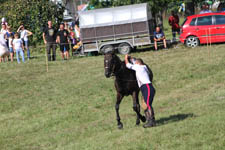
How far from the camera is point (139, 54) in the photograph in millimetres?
24734

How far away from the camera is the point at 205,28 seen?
2464 cm

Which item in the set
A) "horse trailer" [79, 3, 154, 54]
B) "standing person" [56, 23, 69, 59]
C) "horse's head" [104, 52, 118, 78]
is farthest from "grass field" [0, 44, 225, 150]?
"horse's head" [104, 52, 118, 78]

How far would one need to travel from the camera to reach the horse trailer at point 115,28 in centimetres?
2570

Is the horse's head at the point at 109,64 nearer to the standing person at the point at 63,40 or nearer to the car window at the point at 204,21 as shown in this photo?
the standing person at the point at 63,40

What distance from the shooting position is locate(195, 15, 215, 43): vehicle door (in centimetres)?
2439

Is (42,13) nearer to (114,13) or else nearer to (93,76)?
(114,13)

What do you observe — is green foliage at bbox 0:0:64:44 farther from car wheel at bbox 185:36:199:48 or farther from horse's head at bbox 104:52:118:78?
horse's head at bbox 104:52:118:78

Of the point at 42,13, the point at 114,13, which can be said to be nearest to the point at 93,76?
the point at 114,13

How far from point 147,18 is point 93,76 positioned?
708 cm

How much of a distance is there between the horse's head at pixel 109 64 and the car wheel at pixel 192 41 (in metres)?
14.6

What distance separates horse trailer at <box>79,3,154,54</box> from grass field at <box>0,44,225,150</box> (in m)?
1.16

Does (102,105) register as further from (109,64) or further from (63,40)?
(63,40)

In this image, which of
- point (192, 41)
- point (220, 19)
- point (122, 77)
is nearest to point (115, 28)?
point (192, 41)

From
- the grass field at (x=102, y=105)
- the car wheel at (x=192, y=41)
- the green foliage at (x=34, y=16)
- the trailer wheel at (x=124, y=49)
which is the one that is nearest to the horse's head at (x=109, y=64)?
the grass field at (x=102, y=105)
